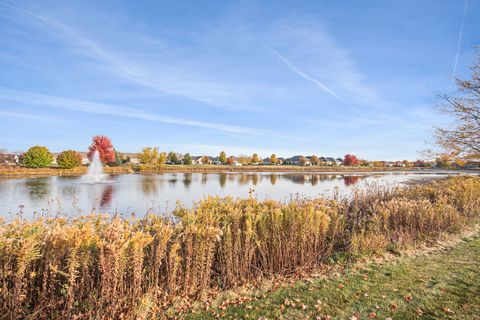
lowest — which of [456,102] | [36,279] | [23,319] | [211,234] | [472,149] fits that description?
[23,319]

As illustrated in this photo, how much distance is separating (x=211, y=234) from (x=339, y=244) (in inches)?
160

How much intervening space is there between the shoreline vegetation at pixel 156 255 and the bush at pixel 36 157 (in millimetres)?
62857

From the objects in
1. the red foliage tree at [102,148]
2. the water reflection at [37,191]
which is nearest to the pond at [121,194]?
the water reflection at [37,191]

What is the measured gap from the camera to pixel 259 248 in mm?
5340

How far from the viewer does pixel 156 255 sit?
409 centimetres

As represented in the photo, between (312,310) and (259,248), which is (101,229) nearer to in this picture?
(259,248)

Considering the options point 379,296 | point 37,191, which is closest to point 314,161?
point 37,191

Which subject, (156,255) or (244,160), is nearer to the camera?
(156,255)

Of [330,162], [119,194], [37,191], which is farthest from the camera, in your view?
[330,162]

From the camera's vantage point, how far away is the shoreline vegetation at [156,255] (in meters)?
3.52

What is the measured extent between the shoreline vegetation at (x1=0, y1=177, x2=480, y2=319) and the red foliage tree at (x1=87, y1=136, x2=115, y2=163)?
67596 millimetres

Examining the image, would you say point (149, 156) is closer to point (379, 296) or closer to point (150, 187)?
point (150, 187)

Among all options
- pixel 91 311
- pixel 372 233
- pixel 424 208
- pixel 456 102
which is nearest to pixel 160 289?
pixel 91 311

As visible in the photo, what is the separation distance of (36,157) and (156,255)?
213ft
